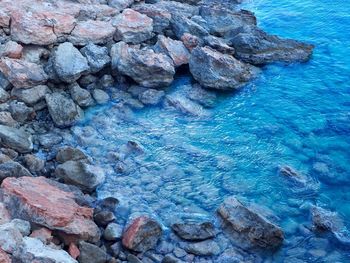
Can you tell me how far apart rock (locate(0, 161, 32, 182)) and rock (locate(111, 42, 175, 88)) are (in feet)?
16.8

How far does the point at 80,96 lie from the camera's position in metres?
13.4

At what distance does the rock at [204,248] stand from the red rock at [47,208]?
191 cm

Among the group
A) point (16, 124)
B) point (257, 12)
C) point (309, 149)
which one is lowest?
point (16, 124)

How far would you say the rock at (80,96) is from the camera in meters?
13.4

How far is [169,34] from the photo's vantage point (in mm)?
16250

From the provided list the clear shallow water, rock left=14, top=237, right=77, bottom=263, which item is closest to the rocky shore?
rock left=14, top=237, right=77, bottom=263

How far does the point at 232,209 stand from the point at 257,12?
11.0 meters

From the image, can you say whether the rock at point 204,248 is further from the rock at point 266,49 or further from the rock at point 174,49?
the rock at point 266,49

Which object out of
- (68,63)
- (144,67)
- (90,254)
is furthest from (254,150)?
(68,63)

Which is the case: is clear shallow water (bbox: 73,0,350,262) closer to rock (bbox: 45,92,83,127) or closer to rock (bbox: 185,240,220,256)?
rock (bbox: 45,92,83,127)

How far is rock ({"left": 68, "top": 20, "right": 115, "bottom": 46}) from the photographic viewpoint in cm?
1435

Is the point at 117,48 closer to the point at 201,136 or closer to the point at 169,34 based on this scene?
the point at 169,34

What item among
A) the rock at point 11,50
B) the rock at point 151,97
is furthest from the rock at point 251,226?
the rock at point 11,50

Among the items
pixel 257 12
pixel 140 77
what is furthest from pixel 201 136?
pixel 257 12
